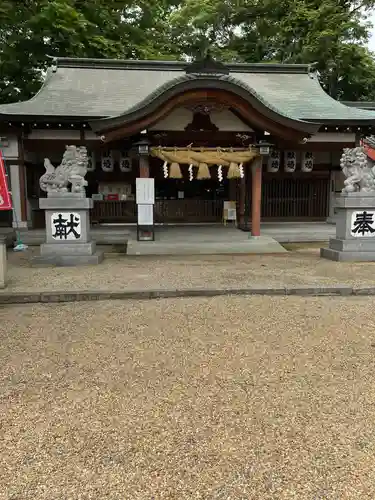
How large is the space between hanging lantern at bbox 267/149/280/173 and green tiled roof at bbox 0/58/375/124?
1266 mm

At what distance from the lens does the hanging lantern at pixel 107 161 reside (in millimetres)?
12414

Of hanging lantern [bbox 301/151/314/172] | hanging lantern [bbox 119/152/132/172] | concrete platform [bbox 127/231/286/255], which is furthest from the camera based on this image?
hanging lantern [bbox 301/151/314/172]

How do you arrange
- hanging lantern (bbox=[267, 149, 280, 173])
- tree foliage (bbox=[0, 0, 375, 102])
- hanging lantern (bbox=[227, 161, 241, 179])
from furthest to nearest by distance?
tree foliage (bbox=[0, 0, 375, 102]) → hanging lantern (bbox=[267, 149, 280, 173]) → hanging lantern (bbox=[227, 161, 241, 179])

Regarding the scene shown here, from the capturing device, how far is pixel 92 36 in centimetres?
1769

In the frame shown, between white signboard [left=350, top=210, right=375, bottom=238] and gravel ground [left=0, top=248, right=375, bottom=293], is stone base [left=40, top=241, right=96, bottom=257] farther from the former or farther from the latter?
white signboard [left=350, top=210, right=375, bottom=238]

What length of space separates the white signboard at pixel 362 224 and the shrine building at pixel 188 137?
2.85 metres

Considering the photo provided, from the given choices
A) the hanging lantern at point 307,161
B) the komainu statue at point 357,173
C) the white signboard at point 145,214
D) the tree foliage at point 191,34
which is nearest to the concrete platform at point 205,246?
the white signboard at point 145,214

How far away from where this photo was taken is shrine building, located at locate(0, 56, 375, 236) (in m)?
10.1

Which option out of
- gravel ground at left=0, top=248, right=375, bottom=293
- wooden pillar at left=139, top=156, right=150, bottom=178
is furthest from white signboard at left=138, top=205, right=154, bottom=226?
gravel ground at left=0, top=248, right=375, bottom=293

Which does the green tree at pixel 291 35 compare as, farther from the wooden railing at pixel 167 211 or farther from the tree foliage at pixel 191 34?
the wooden railing at pixel 167 211

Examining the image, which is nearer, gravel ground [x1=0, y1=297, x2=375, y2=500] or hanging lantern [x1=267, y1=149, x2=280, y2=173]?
gravel ground [x1=0, y1=297, x2=375, y2=500]

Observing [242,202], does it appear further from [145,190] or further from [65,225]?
[65,225]

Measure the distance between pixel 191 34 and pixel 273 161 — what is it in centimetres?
1631

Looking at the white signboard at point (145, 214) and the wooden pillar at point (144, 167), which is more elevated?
the wooden pillar at point (144, 167)
